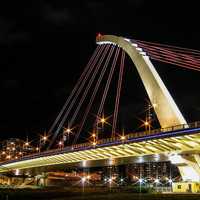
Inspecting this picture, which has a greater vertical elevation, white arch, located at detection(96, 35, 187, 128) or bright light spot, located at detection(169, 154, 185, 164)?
white arch, located at detection(96, 35, 187, 128)

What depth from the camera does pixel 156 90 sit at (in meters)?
45.2

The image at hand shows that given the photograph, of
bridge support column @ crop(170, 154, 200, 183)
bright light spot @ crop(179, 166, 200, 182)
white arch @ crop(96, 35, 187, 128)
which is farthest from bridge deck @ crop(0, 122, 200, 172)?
bright light spot @ crop(179, 166, 200, 182)

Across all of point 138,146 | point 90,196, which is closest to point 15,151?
point 138,146

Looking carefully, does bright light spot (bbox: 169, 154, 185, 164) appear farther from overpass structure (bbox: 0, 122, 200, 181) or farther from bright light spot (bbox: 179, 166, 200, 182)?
bright light spot (bbox: 179, 166, 200, 182)

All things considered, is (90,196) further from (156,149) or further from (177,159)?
(177,159)

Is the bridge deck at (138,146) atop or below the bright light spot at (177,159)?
atop

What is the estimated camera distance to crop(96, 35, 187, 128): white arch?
140ft

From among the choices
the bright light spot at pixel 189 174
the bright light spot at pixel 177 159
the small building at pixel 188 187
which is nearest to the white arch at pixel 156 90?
the bright light spot at pixel 177 159

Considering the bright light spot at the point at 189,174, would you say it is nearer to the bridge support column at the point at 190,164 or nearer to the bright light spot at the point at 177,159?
the bridge support column at the point at 190,164

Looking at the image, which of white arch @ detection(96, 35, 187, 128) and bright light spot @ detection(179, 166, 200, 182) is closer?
white arch @ detection(96, 35, 187, 128)

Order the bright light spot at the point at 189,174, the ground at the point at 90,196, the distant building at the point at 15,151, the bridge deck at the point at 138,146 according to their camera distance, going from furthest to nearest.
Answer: the distant building at the point at 15,151
the bright light spot at the point at 189,174
the bridge deck at the point at 138,146
the ground at the point at 90,196

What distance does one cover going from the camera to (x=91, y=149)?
162 ft

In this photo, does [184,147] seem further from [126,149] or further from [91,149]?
[91,149]

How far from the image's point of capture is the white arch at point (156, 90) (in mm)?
42719
